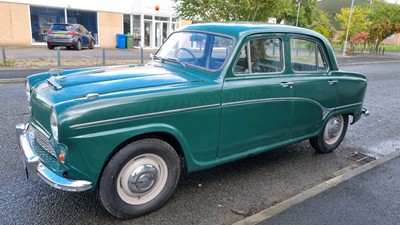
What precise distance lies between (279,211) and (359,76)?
280 cm

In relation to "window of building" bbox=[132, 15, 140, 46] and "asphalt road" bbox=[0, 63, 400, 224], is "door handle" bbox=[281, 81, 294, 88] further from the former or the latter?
"window of building" bbox=[132, 15, 140, 46]

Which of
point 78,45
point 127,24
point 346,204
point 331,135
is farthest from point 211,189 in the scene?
point 127,24

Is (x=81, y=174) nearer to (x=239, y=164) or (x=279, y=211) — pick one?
(x=279, y=211)

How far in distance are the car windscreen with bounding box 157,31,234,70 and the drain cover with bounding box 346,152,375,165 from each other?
8.76 feet

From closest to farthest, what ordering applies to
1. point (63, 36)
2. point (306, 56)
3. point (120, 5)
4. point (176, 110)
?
point (176, 110), point (306, 56), point (63, 36), point (120, 5)

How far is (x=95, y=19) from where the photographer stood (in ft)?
76.5

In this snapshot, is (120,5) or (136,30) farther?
(136,30)

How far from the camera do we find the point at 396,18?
29594 millimetres

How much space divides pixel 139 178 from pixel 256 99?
4.87 feet

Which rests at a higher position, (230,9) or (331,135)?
(230,9)

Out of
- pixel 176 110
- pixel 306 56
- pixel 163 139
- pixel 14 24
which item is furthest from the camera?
pixel 14 24

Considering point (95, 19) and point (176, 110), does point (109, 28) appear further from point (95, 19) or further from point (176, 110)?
point (176, 110)

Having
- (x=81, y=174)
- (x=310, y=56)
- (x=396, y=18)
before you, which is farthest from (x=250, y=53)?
(x=396, y=18)

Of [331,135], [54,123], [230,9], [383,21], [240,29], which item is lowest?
[331,135]
